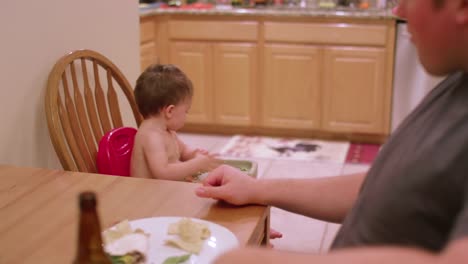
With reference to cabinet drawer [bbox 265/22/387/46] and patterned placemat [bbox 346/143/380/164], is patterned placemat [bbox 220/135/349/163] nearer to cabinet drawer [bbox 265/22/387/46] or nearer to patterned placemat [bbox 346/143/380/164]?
patterned placemat [bbox 346/143/380/164]

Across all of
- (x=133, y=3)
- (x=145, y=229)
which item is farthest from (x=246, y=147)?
(x=145, y=229)

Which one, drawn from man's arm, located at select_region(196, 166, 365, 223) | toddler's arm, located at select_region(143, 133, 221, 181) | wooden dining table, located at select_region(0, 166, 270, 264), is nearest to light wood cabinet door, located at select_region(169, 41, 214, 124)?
toddler's arm, located at select_region(143, 133, 221, 181)

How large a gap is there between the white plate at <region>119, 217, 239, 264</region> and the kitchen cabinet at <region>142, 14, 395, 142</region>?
323 centimetres

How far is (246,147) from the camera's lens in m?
4.29

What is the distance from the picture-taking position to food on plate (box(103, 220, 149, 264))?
104 centimetres

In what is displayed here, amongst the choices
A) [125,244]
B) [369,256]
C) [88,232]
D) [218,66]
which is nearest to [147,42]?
[218,66]

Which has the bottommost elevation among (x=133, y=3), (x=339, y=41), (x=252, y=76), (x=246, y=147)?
(x=246, y=147)

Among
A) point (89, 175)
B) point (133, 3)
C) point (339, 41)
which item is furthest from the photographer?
point (339, 41)

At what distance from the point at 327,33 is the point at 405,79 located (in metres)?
0.61

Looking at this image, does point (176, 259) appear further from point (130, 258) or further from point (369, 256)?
point (369, 256)

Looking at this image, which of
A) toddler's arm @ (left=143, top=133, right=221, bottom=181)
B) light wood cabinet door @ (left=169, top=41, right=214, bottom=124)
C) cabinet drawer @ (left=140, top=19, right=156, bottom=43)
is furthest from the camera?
light wood cabinet door @ (left=169, top=41, right=214, bottom=124)

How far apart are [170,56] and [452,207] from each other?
13.1ft

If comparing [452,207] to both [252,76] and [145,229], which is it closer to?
[145,229]

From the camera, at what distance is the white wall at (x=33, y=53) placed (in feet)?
5.89
